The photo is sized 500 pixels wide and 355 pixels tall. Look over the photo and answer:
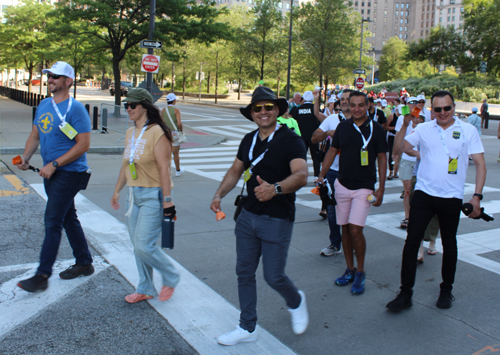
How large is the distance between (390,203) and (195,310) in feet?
17.4

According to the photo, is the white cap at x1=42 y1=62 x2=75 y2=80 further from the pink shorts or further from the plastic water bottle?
the pink shorts

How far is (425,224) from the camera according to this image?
4.08 meters

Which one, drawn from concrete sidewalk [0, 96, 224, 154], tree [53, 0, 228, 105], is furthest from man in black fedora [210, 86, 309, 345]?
tree [53, 0, 228, 105]

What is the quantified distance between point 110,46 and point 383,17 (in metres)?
186

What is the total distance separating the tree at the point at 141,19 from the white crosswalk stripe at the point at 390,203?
10.2 meters

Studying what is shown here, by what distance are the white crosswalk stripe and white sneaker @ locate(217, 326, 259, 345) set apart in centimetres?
308

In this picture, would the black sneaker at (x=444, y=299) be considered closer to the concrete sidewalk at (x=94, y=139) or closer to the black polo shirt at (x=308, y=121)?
the black polo shirt at (x=308, y=121)

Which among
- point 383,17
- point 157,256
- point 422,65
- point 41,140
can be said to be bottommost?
point 157,256

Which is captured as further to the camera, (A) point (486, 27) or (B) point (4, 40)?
(A) point (486, 27)

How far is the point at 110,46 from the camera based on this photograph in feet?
84.2

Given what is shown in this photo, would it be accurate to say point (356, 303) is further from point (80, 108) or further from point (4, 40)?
point (4, 40)

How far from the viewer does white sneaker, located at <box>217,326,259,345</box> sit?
11.1ft

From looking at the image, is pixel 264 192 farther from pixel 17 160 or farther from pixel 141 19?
pixel 141 19

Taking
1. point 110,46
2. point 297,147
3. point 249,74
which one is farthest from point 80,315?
point 249,74
